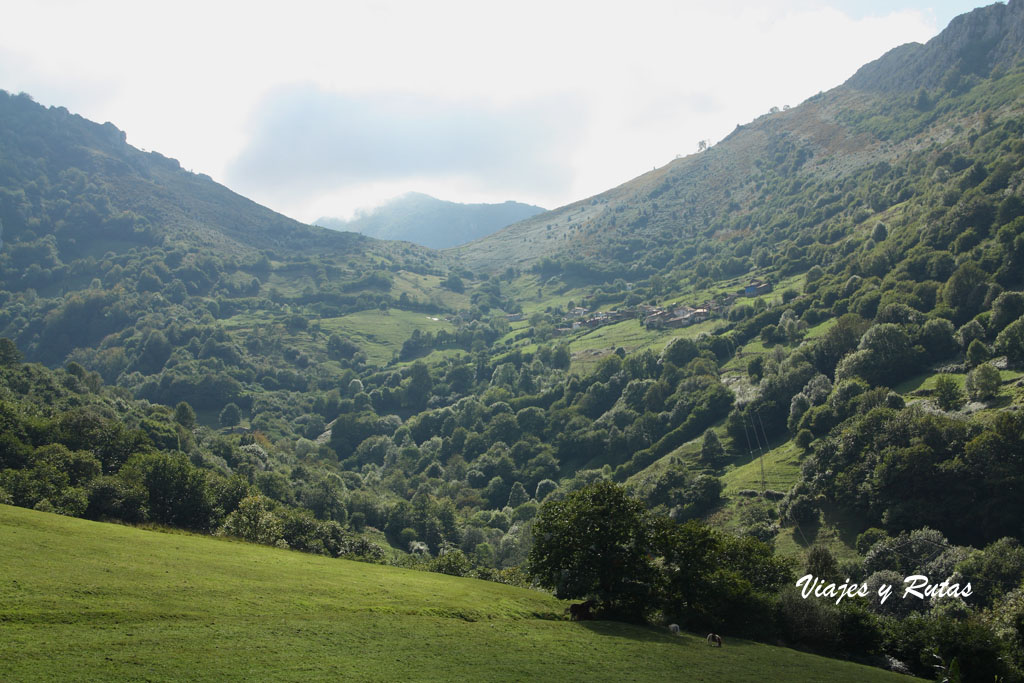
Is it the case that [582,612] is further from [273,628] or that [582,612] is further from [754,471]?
[754,471]

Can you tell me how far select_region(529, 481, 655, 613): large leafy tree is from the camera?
49.7 metres

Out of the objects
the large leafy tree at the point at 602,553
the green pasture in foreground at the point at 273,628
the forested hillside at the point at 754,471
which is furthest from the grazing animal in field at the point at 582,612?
the green pasture in foreground at the point at 273,628

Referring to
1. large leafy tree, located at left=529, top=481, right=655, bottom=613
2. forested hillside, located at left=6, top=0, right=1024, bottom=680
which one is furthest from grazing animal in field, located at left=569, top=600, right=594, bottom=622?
forested hillside, located at left=6, top=0, right=1024, bottom=680

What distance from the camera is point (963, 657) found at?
145 ft

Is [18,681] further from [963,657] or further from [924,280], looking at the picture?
[924,280]

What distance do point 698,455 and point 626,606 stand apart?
297 ft

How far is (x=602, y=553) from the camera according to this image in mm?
50219

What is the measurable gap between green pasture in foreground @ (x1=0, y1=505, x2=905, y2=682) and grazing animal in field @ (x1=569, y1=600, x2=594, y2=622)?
1.36m

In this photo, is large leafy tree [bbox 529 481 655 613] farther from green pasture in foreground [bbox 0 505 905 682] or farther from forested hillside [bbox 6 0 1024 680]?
green pasture in foreground [bbox 0 505 905 682]

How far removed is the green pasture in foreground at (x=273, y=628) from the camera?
27531 mm

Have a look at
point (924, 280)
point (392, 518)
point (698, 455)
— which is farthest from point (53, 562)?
point (924, 280)

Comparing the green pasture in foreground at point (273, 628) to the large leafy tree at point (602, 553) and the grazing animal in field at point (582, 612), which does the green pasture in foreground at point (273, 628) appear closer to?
the grazing animal in field at point (582, 612)

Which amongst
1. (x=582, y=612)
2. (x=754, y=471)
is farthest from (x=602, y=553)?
(x=754, y=471)

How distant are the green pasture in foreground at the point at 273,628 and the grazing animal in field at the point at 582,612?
4.46ft
